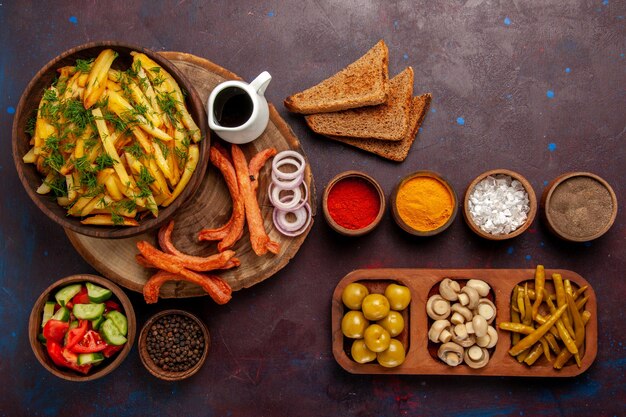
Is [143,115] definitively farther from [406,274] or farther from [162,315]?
[406,274]

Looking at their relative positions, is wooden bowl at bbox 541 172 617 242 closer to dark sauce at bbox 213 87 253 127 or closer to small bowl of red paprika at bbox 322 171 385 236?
small bowl of red paprika at bbox 322 171 385 236

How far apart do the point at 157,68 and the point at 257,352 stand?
204 centimetres

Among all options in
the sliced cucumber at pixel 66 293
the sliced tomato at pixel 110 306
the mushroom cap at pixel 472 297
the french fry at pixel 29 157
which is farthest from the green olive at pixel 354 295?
the french fry at pixel 29 157

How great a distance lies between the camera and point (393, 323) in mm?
3436

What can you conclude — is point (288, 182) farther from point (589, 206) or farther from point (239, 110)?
point (589, 206)

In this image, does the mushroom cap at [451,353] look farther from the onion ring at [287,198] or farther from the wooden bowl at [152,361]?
the wooden bowl at [152,361]

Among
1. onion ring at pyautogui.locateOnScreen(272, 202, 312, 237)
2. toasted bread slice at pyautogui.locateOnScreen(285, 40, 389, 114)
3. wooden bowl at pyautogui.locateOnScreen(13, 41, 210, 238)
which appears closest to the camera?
wooden bowl at pyautogui.locateOnScreen(13, 41, 210, 238)

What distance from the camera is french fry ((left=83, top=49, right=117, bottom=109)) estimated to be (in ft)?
9.43

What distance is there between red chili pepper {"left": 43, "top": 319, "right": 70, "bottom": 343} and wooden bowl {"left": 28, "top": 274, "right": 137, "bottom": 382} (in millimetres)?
97

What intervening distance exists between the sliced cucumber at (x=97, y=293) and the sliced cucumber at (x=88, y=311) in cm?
4

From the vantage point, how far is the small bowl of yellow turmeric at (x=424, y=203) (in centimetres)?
352

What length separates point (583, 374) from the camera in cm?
381

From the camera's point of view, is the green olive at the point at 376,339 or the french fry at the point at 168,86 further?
the green olive at the point at 376,339

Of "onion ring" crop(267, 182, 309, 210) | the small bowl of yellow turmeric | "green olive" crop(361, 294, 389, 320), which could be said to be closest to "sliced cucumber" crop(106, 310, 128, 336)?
"onion ring" crop(267, 182, 309, 210)
